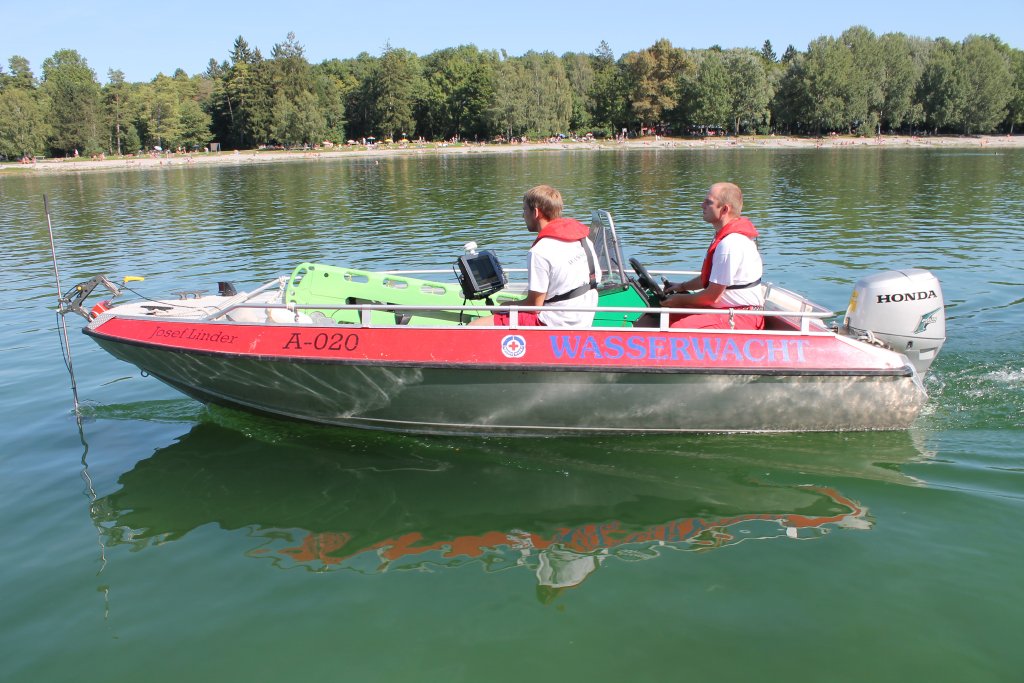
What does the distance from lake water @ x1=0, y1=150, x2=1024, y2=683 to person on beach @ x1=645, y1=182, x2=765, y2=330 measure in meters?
1.07

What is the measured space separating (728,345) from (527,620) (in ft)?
9.76

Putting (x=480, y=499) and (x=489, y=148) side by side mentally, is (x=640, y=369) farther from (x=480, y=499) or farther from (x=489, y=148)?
(x=489, y=148)

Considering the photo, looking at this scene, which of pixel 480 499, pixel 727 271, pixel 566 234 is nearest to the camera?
pixel 480 499

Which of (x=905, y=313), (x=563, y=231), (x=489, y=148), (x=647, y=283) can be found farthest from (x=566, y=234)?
(x=489, y=148)

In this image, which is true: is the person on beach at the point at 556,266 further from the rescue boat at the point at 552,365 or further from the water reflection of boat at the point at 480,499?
the water reflection of boat at the point at 480,499

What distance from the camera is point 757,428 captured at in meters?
6.48

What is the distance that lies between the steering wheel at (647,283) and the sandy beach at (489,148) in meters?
68.9

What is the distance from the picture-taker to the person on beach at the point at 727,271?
620 cm

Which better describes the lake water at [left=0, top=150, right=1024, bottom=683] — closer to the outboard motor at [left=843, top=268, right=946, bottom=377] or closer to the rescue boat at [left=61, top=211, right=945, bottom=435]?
the rescue boat at [left=61, top=211, right=945, bottom=435]

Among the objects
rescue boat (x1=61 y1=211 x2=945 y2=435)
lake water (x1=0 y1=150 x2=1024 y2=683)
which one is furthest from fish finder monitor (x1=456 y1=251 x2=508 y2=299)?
lake water (x1=0 y1=150 x2=1024 y2=683)

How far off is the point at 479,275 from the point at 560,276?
941mm

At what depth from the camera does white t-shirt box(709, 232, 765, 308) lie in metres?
6.17

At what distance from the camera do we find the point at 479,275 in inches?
270

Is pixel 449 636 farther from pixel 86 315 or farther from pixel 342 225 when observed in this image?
pixel 342 225
